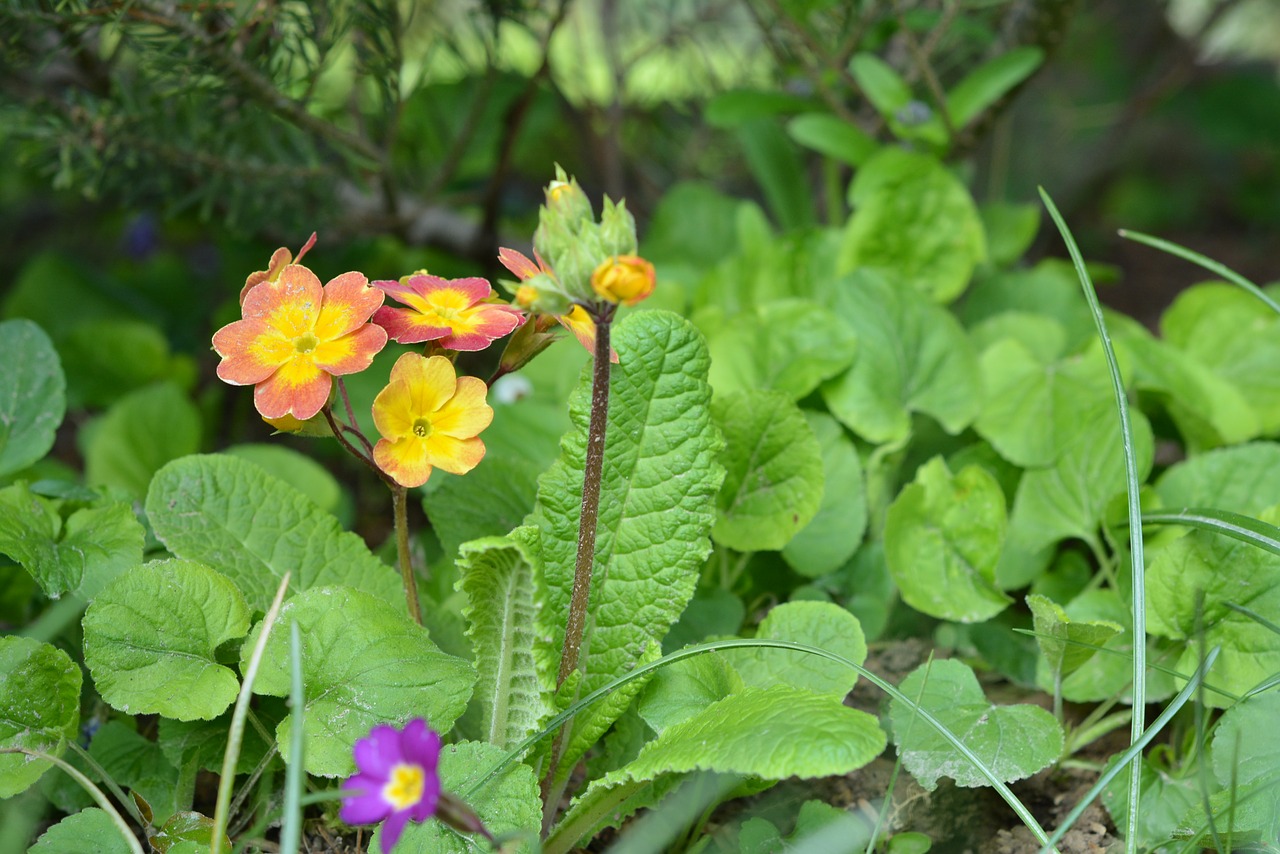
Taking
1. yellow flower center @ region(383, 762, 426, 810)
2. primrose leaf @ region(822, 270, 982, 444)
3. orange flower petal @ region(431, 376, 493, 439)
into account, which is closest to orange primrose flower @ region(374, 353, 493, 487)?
orange flower petal @ region(431, 376, 493, 439)

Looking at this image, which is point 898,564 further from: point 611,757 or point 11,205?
point 11,205

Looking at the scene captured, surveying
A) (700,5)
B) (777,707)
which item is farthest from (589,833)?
(700,5)

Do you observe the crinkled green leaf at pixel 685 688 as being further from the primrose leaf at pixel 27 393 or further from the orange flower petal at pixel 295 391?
the primrose leaf at pixel 27 393

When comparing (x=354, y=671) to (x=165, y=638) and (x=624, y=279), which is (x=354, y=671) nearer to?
(x=165, y=638)

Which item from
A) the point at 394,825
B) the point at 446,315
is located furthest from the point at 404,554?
the point at 394,825

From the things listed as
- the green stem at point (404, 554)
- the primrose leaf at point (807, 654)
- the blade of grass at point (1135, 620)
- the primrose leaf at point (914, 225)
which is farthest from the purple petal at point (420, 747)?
the primrose leaf at point (914, 225)

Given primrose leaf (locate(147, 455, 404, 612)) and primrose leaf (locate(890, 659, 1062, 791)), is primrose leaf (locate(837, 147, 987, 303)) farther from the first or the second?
primrose leaf (locate(147, 455, 404, 612))
